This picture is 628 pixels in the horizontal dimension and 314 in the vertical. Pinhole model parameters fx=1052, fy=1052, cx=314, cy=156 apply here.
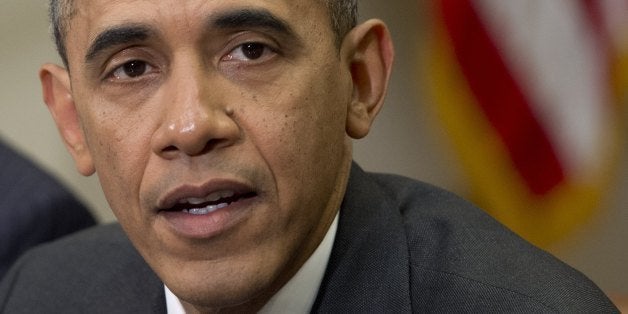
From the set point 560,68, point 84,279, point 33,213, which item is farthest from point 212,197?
point 560,68

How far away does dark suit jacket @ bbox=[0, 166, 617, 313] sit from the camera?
55.8 inches

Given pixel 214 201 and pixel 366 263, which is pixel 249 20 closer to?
pixel 214 201

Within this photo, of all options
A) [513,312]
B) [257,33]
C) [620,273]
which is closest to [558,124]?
[620,273]

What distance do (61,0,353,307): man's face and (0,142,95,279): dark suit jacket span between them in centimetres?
75

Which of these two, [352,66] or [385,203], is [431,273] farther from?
[352,66]

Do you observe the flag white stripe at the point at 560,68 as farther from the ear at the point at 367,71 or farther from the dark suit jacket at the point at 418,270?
the ear at the point at 367,71

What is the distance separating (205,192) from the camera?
49.3 inches

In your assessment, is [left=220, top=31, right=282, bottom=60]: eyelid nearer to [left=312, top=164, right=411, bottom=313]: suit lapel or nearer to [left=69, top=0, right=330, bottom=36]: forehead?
[left=69, top=0, right=330, bottom=36]: forehead

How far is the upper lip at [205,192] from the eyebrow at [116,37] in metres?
0.19

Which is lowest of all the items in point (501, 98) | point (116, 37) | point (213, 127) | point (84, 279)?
point (84, 279)

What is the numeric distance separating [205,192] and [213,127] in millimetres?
87

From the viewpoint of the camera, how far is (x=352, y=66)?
1483mm

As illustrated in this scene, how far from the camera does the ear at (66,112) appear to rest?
1539 mm

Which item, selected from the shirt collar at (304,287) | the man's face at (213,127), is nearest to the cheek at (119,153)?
the man's face at (213,127)
